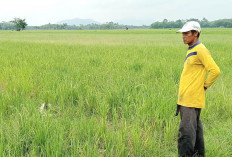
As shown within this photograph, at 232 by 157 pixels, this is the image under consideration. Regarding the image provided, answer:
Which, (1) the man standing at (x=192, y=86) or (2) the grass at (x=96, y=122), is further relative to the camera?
(2) the grass at (x=96, y=122)

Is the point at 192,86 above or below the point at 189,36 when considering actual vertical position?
below

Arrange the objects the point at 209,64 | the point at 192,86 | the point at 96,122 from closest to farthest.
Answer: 1. the point at 209,64
2. the point at 192,86
3. the point at 96,122

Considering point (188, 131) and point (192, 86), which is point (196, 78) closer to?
point (192, 86)

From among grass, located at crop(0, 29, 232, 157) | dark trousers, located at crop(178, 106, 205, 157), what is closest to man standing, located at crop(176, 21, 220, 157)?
dark trousers, located at crop(178, 106, 205, 157)

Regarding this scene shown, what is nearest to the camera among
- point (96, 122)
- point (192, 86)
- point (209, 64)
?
point (209, 64)

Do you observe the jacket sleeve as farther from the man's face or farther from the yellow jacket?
the man's face

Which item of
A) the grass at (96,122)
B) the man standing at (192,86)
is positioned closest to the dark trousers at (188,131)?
the man standing at (192,86)

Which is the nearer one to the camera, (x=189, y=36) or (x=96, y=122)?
(x=189, y=36)

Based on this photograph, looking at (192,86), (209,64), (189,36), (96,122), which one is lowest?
(96,122)

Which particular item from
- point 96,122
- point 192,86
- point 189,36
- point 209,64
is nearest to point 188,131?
point 192,86

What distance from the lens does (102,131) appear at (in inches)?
94.9

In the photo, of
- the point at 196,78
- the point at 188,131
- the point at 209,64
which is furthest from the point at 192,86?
the point at 188,131

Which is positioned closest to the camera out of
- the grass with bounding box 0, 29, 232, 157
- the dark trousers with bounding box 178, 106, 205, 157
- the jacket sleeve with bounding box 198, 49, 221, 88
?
the jacket sleeve with bounding box 198, 49, 221, 88

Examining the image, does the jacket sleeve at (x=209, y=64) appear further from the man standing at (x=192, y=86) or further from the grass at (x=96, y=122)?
the grass at (x=96, y=122)
